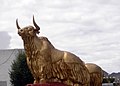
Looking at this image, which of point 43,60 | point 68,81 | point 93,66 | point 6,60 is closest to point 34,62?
point 43,60

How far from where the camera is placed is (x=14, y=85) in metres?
31.4

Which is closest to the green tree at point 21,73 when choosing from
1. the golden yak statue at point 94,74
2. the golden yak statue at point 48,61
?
the golden yak statue at point 94,74

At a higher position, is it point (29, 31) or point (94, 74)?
point (29, 31)

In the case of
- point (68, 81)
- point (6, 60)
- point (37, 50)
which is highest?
point (6, 60)

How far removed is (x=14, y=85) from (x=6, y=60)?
780 cm

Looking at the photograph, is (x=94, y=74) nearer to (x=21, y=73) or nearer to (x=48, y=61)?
(x=48, y=61)

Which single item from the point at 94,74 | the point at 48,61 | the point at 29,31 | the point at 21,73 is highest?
the point at 21,73

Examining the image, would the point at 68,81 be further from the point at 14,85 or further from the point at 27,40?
the point at 14,85

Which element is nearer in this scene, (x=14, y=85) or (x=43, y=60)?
(x=43, y=60)

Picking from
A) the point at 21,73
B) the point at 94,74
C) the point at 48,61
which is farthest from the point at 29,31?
the point at 21,73

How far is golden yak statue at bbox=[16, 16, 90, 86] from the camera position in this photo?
10594mm

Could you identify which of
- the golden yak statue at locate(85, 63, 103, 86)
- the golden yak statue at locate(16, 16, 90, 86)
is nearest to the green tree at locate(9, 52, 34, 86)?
the golden yak statue at locate(85, 63, 103, 86)

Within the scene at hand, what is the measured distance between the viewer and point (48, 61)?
1059cm

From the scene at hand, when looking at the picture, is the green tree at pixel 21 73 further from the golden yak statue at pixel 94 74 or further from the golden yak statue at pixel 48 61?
the golden yak statue at pixel 48 61
